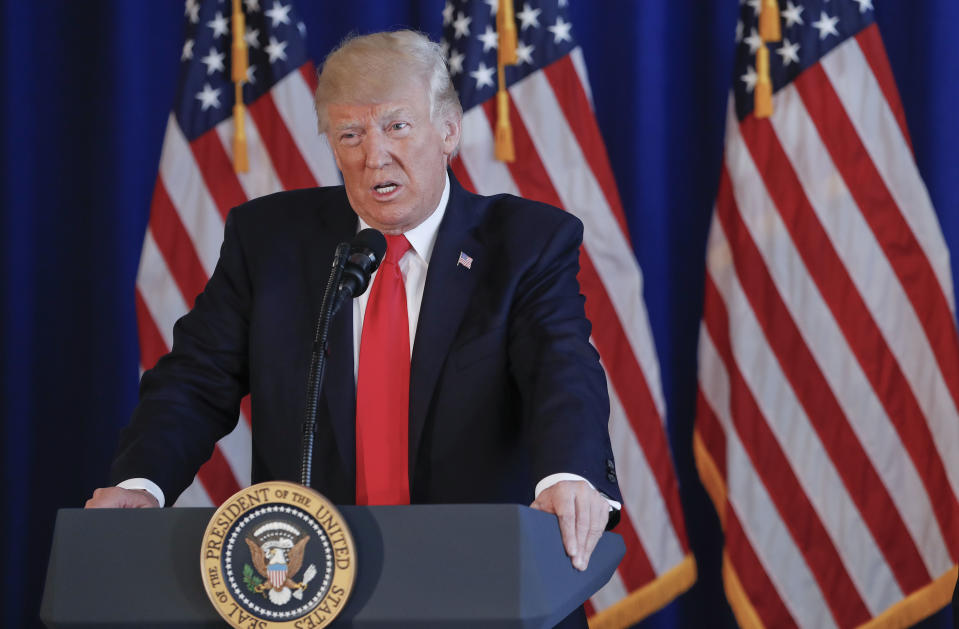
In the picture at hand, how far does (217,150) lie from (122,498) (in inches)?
85.7

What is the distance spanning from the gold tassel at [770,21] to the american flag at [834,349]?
86 millimetres

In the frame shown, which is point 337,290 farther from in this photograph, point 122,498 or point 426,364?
point 122,498

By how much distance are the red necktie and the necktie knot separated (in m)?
0.10

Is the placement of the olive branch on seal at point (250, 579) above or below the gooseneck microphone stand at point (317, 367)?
below

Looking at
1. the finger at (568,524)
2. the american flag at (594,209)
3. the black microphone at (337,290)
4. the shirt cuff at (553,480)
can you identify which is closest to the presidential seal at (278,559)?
the black microphone at (337,290)

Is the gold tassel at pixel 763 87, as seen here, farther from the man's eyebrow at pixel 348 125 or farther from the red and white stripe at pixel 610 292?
the man's eyebrow at pixel 348 125

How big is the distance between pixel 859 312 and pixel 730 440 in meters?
0.55

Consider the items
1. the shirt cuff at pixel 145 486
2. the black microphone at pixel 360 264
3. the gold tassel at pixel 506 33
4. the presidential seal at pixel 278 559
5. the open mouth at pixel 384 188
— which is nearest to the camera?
the presidential seal at pixel 278 559

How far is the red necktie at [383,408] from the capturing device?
6.20ft

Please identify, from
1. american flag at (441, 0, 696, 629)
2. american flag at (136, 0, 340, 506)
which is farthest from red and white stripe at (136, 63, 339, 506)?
american flag at (441, 0, 696, 629)

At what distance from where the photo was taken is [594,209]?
139 inches

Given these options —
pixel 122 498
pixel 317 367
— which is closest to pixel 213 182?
pixel 122 498

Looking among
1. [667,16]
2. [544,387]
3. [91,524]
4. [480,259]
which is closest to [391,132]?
[480,259]

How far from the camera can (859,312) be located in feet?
11.0
